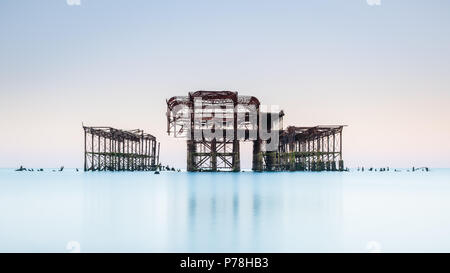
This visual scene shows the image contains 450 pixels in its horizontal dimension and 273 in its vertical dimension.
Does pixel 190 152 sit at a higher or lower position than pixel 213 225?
higher

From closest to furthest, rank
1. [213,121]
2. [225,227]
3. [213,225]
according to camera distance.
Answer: [225,227] → [213,225] → [213,121]

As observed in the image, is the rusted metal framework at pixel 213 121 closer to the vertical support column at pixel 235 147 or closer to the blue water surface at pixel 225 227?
the vertical support column at pixel 235 147

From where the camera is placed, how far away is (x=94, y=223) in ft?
52.1

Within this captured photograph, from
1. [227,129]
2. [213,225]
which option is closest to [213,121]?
[227,129]

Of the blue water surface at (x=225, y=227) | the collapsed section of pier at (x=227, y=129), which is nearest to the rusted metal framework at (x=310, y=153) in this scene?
the collapsed section of pier at (x=227, y=129)

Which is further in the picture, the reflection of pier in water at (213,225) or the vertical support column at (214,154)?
the vertical support column at (214,154)

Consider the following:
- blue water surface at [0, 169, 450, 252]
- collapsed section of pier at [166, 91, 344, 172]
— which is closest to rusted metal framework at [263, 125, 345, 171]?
collapsed section of pier at [166, 91, 344, 172]

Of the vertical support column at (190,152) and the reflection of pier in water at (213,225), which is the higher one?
the vertical support column at (190,152)

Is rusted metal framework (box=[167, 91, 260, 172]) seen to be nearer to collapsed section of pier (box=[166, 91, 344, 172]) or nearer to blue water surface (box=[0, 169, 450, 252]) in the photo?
collapsed section of pier (box=[166, 91, 344, 172])

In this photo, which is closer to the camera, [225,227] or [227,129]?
[225,227]

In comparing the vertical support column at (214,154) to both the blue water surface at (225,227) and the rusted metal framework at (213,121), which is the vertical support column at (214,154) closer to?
the rusted metal framework at (213,121)

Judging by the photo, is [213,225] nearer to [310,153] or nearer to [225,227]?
[225,227]

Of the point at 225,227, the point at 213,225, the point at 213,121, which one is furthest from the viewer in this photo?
the point at 213,121
